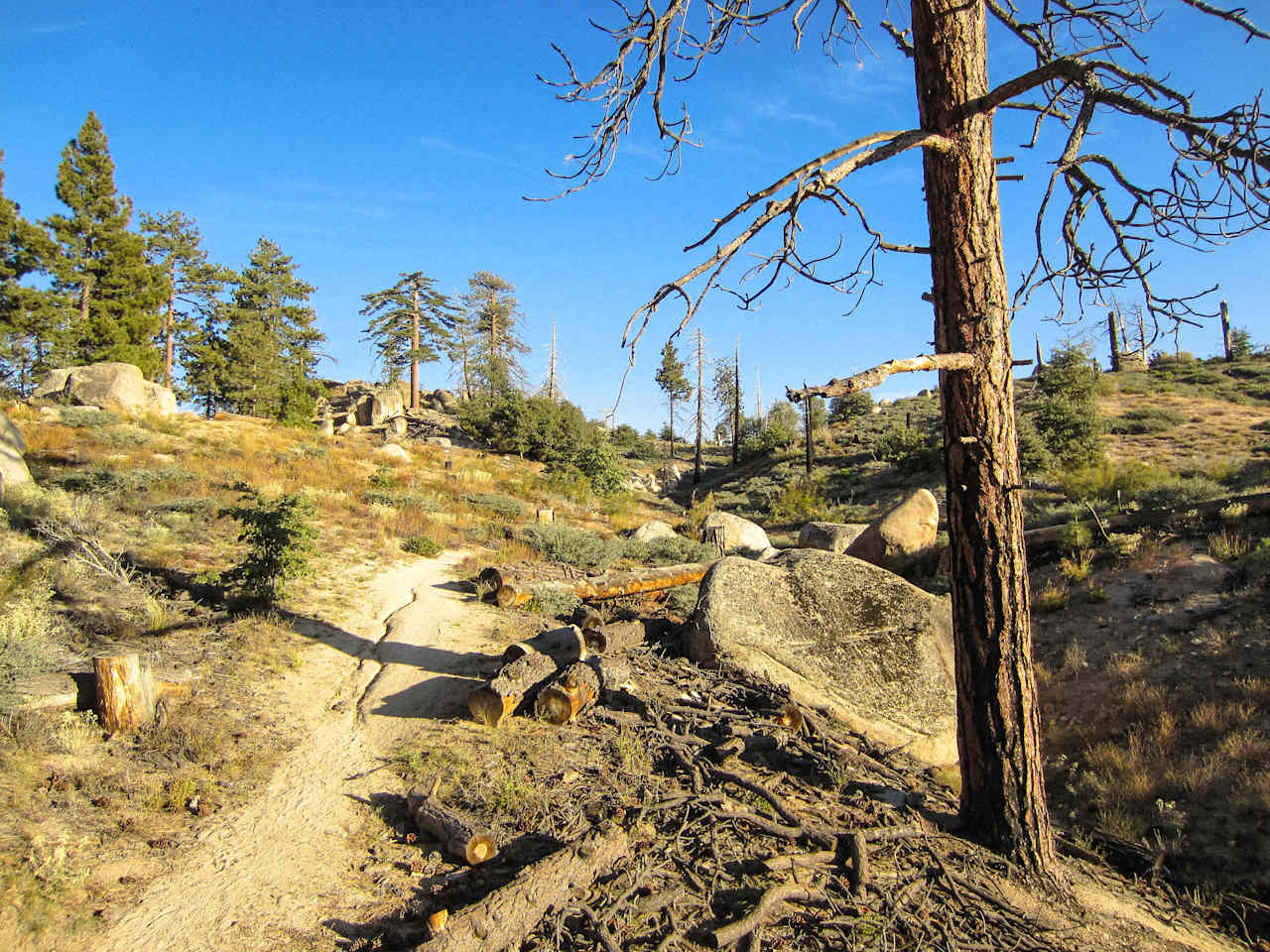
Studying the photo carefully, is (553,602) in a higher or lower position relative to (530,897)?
higher

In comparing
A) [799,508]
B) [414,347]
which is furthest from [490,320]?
[799,508]

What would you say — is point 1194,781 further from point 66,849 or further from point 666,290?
point 66,849

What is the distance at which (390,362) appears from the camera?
50562mm

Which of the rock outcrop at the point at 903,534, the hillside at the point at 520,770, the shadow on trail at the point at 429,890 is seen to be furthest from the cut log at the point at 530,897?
the rock outcrop at the point at 903,534

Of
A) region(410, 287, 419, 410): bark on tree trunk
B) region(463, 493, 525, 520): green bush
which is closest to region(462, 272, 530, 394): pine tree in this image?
region(410, 287, 419, 410): bark on tree trunk

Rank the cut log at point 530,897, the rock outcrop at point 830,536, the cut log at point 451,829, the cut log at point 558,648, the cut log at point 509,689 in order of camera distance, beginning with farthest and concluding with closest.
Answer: the rock outcrop at point 830,536 < the cut log at point 558,648 < the cut log at point 509,689 < the cut log at point 451,829 < the cut log at point 530,897

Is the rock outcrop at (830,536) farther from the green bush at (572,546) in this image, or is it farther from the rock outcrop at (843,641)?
the rock outcrop at (843,641)

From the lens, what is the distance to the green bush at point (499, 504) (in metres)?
19.2

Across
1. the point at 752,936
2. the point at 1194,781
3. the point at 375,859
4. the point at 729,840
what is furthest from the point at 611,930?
the point at 1194,781

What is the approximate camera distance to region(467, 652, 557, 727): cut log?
6234 millimetres

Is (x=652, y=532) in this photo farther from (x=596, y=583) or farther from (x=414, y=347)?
(x=414, y=347)

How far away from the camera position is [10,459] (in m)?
12.5

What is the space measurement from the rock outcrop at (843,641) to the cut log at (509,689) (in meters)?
2.11

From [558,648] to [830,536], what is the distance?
1073 cm
